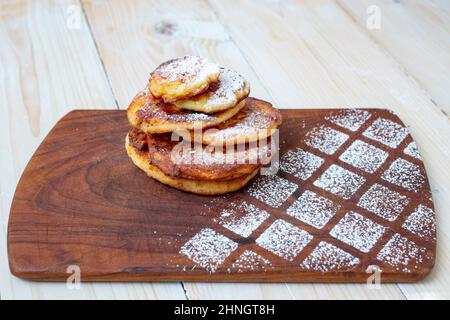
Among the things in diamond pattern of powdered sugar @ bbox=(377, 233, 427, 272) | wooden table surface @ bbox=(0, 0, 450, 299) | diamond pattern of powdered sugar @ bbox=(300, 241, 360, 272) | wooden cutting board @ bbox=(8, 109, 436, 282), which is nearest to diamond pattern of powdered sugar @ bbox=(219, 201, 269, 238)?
wooden cutting board @ bbox=(8, 109, 436, 282)

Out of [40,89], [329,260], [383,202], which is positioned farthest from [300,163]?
[40,89]

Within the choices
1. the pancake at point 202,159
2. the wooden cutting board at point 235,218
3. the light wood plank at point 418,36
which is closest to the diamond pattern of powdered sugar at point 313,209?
the wooden cutting board at point 235,218

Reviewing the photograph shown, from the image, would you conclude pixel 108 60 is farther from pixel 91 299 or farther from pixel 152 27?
A: pixel 91 299

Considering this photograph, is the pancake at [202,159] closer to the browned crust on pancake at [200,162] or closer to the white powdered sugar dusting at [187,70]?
the browned crust on pancake at [200,162]

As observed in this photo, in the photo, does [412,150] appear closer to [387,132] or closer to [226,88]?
[387,132]

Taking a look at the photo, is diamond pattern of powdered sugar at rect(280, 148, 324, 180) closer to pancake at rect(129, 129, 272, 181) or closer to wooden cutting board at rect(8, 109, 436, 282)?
wooden cutting board at rect(8, 109, 436, 282)
